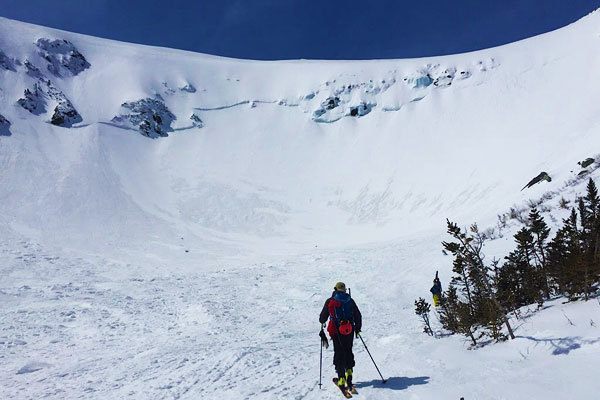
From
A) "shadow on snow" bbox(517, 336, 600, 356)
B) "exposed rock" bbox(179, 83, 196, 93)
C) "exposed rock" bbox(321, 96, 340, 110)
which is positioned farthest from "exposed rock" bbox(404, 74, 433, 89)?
"shadow on snow" bbox(517, 336, 600, 356)

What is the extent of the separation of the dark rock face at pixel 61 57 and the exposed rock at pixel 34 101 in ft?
30.2

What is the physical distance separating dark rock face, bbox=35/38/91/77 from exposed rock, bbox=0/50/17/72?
4992 millimetres

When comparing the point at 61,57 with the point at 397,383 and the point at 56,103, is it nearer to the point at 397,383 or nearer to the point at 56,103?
the point at 56,103

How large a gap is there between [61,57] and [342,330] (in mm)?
73854

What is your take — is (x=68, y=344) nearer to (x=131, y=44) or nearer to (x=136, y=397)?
(x=136, y=397)

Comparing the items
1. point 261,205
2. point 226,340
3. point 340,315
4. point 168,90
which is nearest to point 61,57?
point 168,90

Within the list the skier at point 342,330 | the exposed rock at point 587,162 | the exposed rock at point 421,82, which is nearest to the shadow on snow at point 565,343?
the skier at point 342,330

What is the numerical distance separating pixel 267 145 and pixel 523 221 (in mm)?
43713

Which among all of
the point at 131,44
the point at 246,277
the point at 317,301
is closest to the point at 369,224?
the point at 246,277

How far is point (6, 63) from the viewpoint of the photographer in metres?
58.5

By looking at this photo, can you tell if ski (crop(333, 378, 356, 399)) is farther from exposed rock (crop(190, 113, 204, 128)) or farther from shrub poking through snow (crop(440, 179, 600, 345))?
exposed rock (crop(190, 113, 204, 128))

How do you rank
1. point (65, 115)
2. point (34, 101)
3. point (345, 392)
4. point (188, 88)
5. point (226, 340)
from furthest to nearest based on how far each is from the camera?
point (188, 88)
point (34, 101)
point (65, 115)
point (226, 340)
point (345, 392)

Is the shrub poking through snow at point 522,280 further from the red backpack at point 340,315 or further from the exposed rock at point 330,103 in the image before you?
the exposed rock at point 330,103

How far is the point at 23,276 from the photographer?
19031mm
